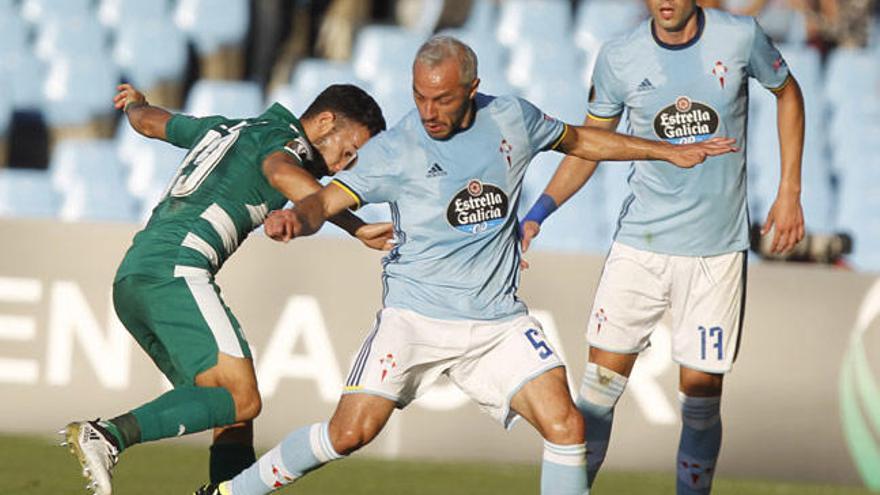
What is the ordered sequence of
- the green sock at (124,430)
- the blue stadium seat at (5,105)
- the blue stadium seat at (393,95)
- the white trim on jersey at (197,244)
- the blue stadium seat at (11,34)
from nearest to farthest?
the green sock at (124,430) < the white trim on jersey at (197,244) < the blue stadium seat at (393,95) < the blue stadium seat at (5,105) < the blue stadium seat at (11,34)

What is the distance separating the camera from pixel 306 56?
47.5 feet

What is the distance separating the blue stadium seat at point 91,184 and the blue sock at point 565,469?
20.1 feet

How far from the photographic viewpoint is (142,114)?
6926 mm

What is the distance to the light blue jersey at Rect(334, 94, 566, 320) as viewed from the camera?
5.95 meters

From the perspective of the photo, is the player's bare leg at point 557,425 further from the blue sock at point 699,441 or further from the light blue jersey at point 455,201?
the blue sock at point 699,441

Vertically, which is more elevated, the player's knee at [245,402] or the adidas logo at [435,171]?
the adidas logo at [435,171]

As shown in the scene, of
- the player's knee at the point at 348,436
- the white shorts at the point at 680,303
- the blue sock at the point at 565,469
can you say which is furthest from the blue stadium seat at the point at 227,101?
the blue sock at the point at 565,469

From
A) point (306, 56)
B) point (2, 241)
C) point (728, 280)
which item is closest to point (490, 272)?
point (728, 280)

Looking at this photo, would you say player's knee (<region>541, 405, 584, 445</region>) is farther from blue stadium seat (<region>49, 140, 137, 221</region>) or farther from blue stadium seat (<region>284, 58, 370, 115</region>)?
blue stadium seat (<region>284, 58, 370, 115</region>)

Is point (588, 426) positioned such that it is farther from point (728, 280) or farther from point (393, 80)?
point (393, 80)

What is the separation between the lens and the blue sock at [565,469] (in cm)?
594

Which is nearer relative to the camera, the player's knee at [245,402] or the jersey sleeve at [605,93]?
the player's knee at [245,402]

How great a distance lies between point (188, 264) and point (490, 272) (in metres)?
1.22

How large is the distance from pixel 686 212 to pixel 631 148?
70 centimetres
